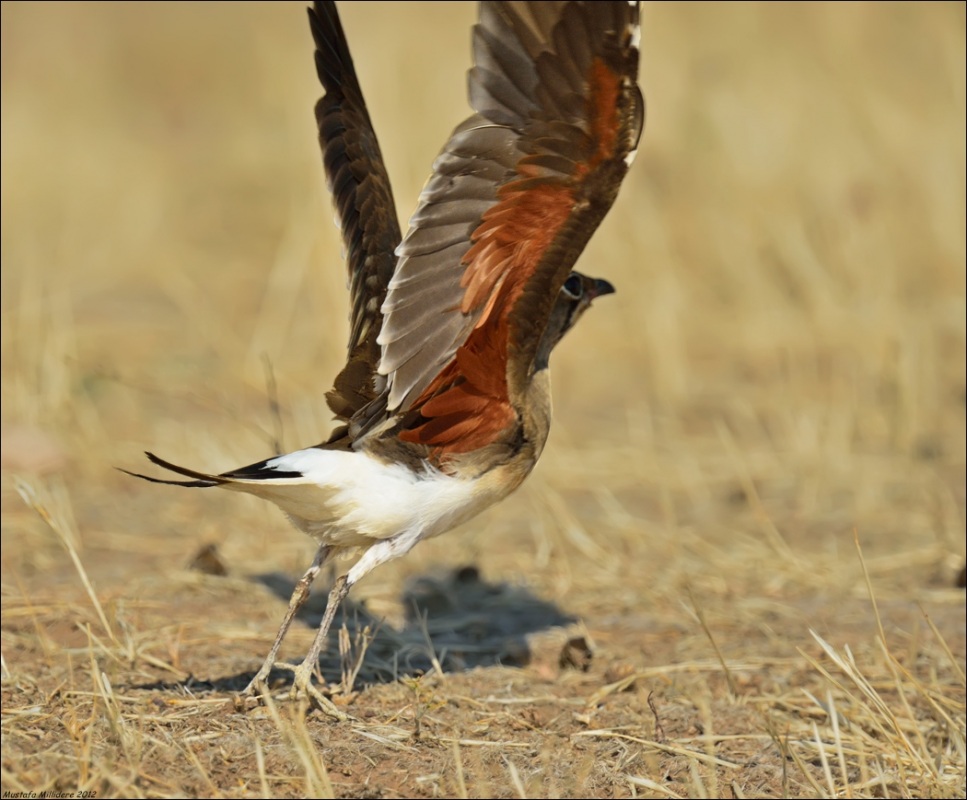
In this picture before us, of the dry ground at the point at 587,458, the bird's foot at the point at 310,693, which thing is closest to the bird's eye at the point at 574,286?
the dry ground at the point at 587,458

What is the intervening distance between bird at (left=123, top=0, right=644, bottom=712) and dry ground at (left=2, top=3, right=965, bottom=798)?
64cm

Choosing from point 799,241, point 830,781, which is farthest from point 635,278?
point 830,781

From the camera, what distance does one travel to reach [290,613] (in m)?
4.44

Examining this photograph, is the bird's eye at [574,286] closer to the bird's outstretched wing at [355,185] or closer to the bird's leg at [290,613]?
the bird's outstretched wing at [355,185]

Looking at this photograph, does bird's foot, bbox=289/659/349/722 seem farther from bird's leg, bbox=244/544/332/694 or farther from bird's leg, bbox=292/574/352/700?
bird's leg, bbox=244/544/332/694

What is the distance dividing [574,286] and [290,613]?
1692mm

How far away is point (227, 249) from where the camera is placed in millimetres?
12164

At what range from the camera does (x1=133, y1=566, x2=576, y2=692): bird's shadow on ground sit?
4707 millimetres

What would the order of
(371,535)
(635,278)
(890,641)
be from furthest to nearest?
(635,278)
(890,641)
(371,535)

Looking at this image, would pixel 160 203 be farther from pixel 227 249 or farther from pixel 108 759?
pixel 108 759

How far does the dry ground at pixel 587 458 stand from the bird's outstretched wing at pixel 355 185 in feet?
2.88

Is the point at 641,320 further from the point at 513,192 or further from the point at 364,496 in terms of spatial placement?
the point at 513,192

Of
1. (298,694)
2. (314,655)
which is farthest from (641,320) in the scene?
(298,694)

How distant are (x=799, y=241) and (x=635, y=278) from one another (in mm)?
1251
